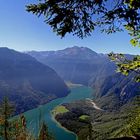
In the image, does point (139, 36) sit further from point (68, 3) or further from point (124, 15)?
point (68, 3)

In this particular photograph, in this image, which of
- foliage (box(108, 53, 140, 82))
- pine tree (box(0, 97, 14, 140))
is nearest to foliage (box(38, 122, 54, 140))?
foliage (box(108, 53, 140, 82))

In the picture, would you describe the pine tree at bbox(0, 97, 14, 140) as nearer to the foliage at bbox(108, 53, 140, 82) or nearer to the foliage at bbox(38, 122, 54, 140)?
the foliage at bbox(38, 122, 54, 140)

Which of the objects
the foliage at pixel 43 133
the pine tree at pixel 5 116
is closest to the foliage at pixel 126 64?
the foliage at pixel 43 133

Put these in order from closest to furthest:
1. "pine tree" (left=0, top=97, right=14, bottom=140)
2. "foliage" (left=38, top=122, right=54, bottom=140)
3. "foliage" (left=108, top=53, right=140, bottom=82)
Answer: "foliage" (left=108, top=53, right=140, bottom=82) < "foliage" (left=38, top=122, right=54, bottom=140) < "pine tree" (left=0, top=97, right=14, bottom=140)

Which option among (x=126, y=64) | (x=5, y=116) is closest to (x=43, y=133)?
(x=126, y=64)

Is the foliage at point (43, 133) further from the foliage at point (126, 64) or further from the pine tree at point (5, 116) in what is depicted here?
the pine tree at point (5, 116)

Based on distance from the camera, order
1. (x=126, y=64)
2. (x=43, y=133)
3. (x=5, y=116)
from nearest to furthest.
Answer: (x=126, y=64), (x=43, y=133), (x=5, y=116)

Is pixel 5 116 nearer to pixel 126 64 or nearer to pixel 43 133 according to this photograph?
pixel 43 133

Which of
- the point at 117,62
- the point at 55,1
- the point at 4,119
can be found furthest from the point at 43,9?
the point at 4,119

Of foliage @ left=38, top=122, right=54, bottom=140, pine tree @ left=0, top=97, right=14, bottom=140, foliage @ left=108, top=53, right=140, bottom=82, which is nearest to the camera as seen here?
foliage @ left=108, top=53, right=140, bottom=82

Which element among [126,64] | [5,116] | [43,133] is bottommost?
[5,116]

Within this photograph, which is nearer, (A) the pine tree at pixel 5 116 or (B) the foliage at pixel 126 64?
(B) the foliage at pixel 126 64

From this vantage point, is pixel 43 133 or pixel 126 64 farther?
pixel 43 133

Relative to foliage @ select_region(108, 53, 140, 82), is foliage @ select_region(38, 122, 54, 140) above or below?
below
